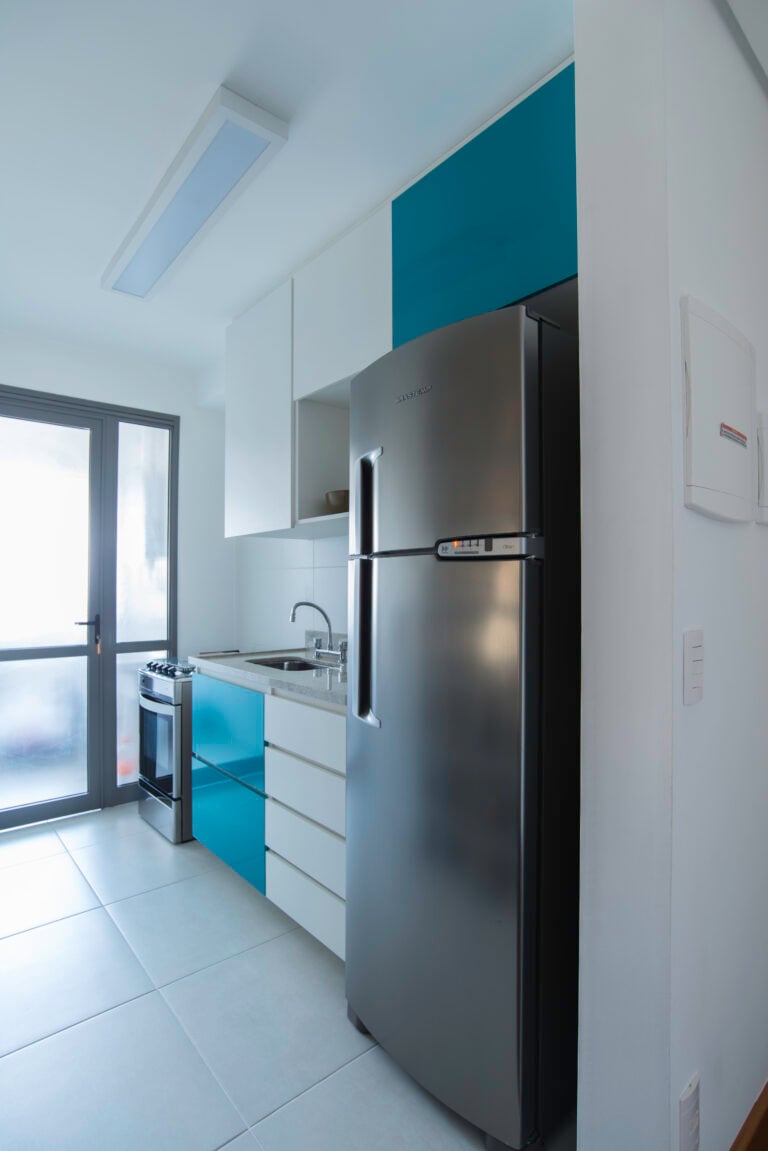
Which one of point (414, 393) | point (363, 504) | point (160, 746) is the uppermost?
point (414, 393)

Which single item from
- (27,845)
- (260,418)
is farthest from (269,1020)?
(260,418)

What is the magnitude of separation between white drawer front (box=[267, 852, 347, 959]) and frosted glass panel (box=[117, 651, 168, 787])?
5.88ft

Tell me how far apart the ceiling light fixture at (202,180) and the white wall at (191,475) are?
44.8 inches

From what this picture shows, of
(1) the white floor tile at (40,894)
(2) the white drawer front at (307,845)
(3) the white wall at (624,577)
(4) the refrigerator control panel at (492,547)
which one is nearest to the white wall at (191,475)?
(1) the white floor tile at (40,894)

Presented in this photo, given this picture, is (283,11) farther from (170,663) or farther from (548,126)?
(170,663)

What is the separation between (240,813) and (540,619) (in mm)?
1811

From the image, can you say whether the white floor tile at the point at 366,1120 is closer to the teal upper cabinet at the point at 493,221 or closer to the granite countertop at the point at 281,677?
the granite countertop at the point at 281,677

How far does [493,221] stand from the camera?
69.5 inches

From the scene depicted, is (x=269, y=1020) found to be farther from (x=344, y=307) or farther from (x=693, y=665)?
(x=344, y=307)

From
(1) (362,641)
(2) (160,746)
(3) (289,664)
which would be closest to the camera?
(1) (362,641)

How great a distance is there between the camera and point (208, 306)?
3115 millimetres

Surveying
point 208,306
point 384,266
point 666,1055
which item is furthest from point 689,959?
point 208,306

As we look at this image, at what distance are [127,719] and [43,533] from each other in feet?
4.01

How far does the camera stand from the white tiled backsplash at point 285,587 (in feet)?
10.5
